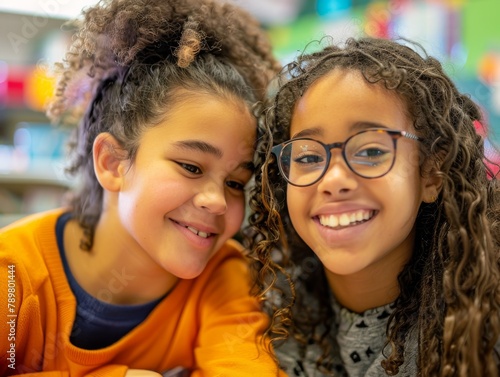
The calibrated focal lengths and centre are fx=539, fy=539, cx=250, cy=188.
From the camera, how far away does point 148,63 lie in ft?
4.23

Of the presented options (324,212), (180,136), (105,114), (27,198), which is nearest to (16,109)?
(27,198)

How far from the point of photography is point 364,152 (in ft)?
3.36

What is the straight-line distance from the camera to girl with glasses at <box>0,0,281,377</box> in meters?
1.19

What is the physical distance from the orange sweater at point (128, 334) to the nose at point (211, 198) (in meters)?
0.23

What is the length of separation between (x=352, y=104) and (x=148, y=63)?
0.52 meters

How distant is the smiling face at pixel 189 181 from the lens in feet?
3.90

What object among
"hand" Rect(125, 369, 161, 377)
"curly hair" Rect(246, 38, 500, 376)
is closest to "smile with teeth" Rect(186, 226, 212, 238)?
"curly hair" Rect(246, 38, 500, 376)

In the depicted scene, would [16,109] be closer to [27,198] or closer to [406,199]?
[27,198]

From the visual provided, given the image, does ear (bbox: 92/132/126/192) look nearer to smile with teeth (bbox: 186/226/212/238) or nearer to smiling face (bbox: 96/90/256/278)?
smiling face (bbox: 96/90/256/278)

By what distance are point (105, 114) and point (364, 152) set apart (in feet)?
2.23

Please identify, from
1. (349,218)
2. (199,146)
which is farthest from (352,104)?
(199,146)

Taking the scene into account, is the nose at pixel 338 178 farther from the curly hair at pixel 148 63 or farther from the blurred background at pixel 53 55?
the blurred background at pixel 53 55

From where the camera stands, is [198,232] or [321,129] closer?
[321,129]

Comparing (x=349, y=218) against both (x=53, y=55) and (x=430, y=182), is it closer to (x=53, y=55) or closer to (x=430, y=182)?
(x=430, y=182)
